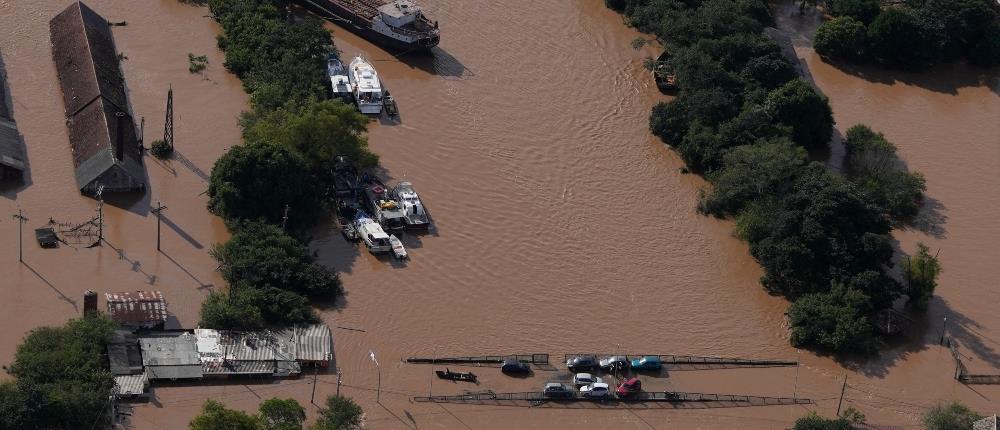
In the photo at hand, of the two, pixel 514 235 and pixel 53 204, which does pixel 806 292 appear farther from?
pixel 53 204

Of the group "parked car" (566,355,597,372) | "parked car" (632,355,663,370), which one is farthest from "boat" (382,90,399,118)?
"parked car" (632,355,663,370)

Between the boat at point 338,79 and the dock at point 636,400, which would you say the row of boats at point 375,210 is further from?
the dock at point 636,400

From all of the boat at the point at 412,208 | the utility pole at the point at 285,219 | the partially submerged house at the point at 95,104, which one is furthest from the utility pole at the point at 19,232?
the boat at the point at 412,208

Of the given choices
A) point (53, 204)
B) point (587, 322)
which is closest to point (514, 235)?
point (587, 322)

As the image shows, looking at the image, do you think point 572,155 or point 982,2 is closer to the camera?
point 572,155

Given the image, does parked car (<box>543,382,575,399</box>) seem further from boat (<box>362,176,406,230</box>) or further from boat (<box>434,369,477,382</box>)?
boat (<box>362,176,406,230</box>)

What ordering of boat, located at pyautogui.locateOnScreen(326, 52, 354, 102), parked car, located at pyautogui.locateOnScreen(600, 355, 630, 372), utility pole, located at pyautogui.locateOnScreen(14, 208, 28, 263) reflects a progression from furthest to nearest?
1. boat, located at pyautogui.locateOnScreen(326, 52, 354, 102)
2. utility pole, located at pyautogui.locateOnScreen(14, 208, 28, 263)
3. parked car, located at pyautogui.locateOnScreen(600, 355, 630, 372)

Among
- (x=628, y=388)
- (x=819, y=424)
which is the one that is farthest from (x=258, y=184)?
(x=819, y=424)
